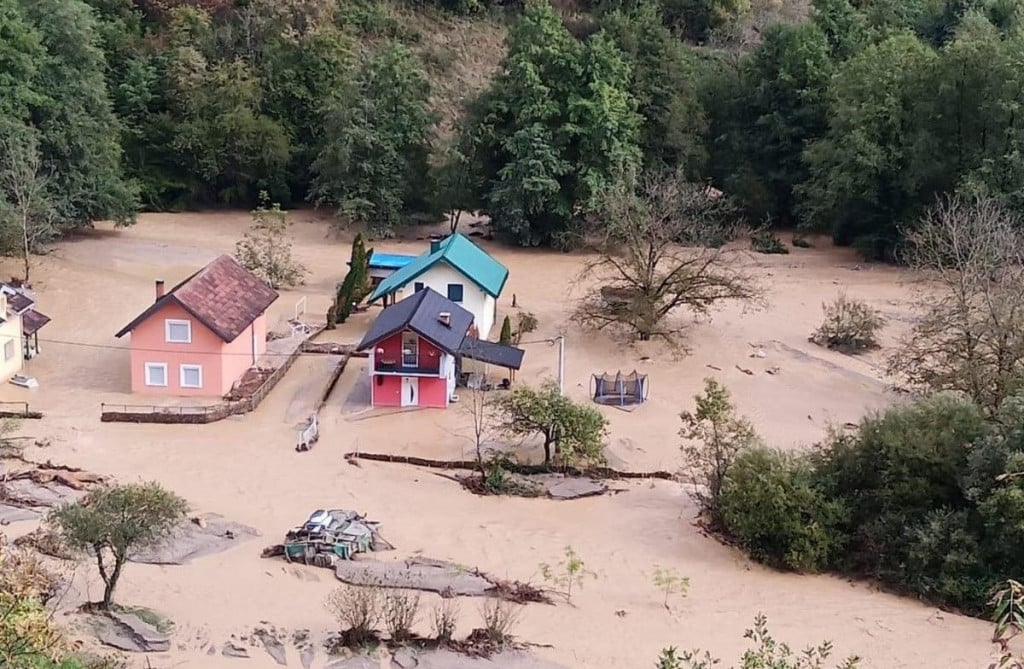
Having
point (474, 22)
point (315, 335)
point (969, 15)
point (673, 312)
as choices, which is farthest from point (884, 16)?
point (315, 335)

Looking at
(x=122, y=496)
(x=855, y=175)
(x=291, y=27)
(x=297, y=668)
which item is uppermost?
(x=291, y=27)

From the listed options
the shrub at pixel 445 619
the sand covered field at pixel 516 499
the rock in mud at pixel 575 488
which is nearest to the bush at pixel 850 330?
the sand covered field at pixel 516 499

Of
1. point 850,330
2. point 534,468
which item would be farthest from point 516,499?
point 850,330

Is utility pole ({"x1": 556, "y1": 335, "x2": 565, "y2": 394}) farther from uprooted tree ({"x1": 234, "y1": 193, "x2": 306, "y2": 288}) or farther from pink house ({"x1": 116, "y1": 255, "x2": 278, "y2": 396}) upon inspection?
uprooted tree ({"x1": 234, "y1": 193, "x2": 306, "y2": 288})

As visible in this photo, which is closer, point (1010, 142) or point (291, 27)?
point (1010, 142)

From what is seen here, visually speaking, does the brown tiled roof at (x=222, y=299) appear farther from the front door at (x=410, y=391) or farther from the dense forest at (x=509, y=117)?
the dense forest at (x=509, y=117)

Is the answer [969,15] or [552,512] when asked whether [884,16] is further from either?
[552,512]
